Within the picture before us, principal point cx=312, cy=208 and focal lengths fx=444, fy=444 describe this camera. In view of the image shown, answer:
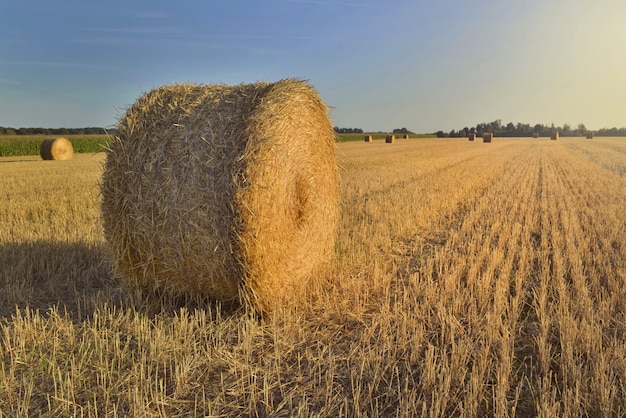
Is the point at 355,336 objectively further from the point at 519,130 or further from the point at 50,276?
the point at 519,130

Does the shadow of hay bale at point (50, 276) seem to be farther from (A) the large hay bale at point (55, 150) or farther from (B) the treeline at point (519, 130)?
(B) the treeline at point (519, 130)

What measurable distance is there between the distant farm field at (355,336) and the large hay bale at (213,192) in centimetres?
39

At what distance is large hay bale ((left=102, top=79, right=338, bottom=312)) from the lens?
4.13 meters

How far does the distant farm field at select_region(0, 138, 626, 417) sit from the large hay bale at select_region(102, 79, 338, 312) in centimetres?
39

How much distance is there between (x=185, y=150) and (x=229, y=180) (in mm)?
606

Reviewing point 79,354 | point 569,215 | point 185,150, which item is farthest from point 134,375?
point 569,215

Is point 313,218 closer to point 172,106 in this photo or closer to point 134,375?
point 172,106

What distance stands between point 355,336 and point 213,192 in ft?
5.99

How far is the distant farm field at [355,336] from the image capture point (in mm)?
2969

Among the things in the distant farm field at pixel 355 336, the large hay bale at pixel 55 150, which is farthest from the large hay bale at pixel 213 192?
the large hay bale at pixel 55 150

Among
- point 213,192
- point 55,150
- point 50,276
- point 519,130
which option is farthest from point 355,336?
point 519,130

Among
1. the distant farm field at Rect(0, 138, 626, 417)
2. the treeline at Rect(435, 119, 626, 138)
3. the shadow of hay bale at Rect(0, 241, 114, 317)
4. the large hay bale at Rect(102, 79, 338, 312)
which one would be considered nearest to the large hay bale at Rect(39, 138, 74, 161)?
the distant farm field at Rect(0, 138, 626, 417)

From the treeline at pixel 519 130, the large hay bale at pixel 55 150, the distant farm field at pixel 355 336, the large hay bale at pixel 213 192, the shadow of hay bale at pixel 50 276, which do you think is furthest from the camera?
the treeline at pixel 519 130

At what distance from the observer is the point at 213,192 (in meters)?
4.10
